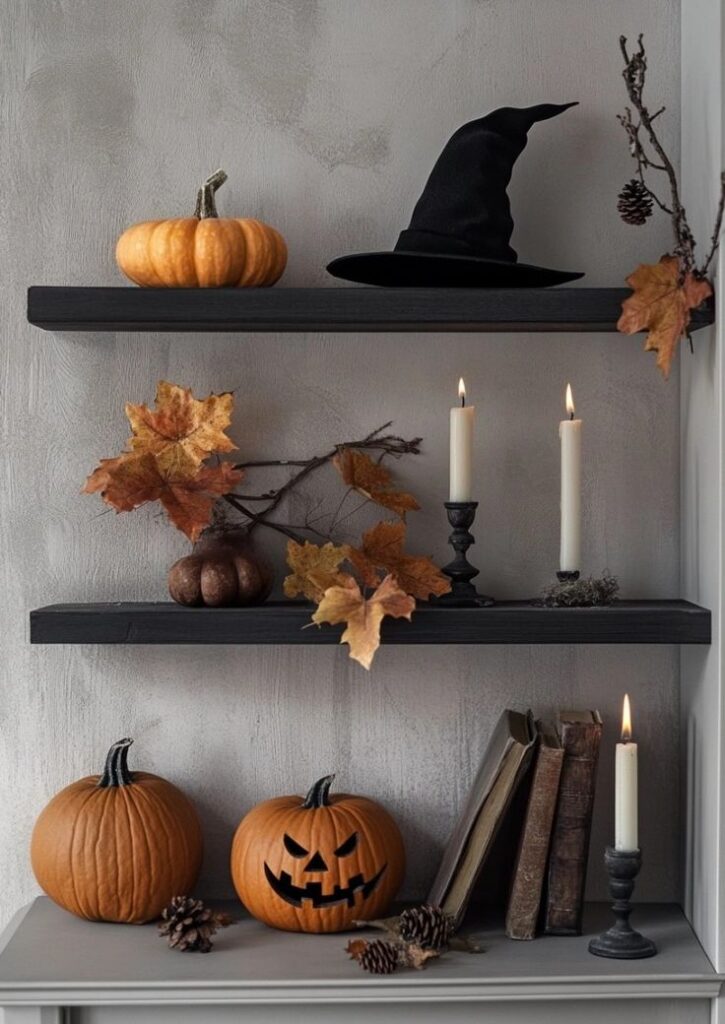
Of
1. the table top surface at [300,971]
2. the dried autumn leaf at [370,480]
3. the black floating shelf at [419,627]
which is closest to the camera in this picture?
the table top surface at [300,971]

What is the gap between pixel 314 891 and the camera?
157cm

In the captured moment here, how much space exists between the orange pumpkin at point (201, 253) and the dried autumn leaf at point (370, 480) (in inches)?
10.5

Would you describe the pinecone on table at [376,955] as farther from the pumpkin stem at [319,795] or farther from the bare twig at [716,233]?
the bare twig at [716,233]

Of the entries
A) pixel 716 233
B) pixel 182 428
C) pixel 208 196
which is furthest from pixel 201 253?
pixel 716 233

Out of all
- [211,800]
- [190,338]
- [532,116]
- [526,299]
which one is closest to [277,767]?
[211,800]

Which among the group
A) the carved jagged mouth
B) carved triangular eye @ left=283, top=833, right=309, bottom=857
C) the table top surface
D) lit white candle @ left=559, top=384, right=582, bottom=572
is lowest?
the table top surface

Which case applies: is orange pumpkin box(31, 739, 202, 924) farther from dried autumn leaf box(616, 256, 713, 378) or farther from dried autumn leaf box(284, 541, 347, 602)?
dried autumn leaf box(616, 256, 713, 378)

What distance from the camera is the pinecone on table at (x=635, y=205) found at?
1.61 metres

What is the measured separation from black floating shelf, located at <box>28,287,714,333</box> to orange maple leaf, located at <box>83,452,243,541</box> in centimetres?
19

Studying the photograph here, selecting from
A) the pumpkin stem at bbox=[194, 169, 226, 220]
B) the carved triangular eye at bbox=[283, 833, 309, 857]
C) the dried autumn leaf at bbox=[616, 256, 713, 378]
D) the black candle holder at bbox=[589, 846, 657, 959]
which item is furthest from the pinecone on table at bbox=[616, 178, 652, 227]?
the carved triangular eye at bbox=[283, 833, 309, 857]

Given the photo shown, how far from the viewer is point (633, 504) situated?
1.75 m

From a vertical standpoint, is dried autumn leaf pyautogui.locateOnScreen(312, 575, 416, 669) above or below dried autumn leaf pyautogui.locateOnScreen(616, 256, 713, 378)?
below

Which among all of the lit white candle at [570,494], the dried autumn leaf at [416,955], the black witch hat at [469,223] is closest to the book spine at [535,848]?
the dried autumn leaf at [416,955]

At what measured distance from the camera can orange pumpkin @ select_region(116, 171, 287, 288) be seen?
1.55 m
